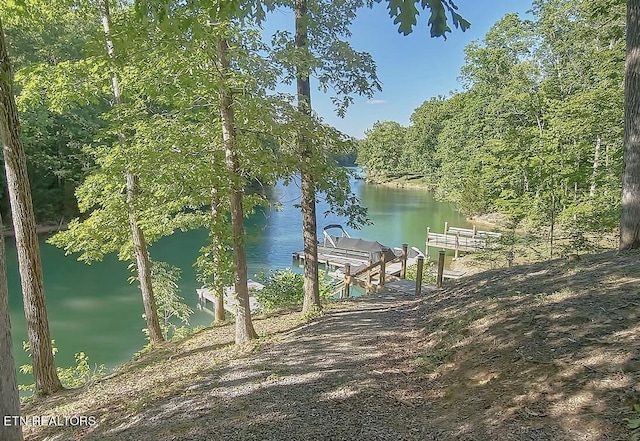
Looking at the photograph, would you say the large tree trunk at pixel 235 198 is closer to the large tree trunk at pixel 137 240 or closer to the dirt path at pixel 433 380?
the dirt path at pixel 433 380

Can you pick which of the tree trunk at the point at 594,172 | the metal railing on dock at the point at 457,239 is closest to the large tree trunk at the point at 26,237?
the tree trunk at the point at 594,172

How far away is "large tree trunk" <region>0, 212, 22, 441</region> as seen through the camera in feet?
6.13

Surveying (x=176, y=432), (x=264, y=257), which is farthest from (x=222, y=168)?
(x=264, y=257)

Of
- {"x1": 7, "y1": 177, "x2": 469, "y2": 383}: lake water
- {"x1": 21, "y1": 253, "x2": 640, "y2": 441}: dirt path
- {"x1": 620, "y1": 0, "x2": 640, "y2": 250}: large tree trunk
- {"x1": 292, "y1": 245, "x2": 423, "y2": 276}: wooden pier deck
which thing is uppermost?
{"x1": 620, "y1": 0, "x2": 640, "y2": 250}: large tree trunk

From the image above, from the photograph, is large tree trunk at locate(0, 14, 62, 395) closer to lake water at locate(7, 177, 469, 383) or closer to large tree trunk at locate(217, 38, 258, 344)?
large tree trunk at locate(217, 38, 258, 344)

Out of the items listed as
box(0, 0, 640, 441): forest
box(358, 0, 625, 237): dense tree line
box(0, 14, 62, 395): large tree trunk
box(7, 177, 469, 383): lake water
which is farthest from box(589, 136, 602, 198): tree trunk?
box(0, 14, 62, 395): large tree trunk

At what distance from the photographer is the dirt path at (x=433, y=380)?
8.30ft

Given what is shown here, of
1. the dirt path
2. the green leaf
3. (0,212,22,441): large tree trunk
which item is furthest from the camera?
the dirt path

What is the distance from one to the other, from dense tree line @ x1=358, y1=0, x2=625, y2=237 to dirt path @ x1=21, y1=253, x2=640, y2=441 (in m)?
3.26

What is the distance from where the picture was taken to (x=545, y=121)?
49.6 feet

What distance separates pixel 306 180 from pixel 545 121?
1220 cm

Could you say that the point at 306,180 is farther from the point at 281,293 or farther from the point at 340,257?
the point at 340,257

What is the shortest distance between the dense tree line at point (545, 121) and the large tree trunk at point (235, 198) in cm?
223

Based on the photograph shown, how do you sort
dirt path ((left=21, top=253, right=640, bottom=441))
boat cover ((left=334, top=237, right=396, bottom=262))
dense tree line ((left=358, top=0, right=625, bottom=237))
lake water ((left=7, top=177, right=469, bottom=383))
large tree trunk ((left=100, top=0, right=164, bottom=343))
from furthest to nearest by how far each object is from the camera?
1. boat cover ((left=334, top=237, right=396, bottom=262))
2. dense tree line ((left=358, top=0, right=625, bottom=237))
3. lake water ((left=7, top=177, right=469, bottom=383))
4. large tree trunk ((left=100, top=0, right=164, bottom=343))
5. dirt path ((left=21, top=253, right=640, bottom=441))
